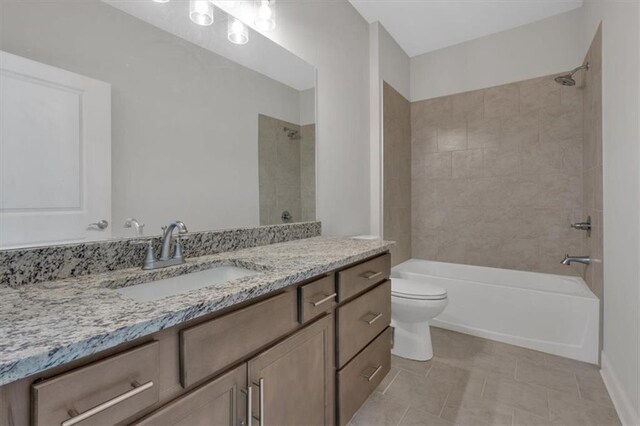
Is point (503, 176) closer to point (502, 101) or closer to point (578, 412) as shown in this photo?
point (502, 101)

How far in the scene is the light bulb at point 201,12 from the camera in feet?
4.39

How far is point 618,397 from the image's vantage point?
1.59 meters

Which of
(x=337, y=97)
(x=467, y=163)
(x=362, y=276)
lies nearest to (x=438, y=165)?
(x=467, y=163)

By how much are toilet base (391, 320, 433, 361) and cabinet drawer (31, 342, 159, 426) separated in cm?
181

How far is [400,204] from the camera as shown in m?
3.10

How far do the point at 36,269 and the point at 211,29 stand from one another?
1.16 metres

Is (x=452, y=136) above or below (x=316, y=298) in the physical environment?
above

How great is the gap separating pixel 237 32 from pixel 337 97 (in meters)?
0.89

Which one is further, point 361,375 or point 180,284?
point 361,375

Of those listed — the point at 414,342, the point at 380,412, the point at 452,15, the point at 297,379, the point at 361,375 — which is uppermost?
the point at 452,15

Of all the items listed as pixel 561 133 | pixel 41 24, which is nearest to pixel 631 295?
pixel 561 133

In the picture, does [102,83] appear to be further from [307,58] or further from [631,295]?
[631,295]

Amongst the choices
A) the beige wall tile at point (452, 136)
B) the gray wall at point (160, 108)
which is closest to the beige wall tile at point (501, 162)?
the beige wall tile at point (452, 136)

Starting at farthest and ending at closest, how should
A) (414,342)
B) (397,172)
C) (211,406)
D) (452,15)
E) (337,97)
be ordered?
(397,172) → (452,15) → (337,97) → (414,342) → (211,406)
